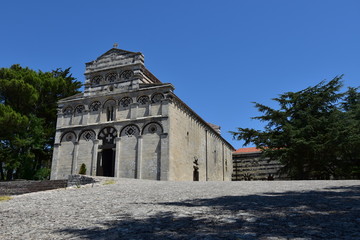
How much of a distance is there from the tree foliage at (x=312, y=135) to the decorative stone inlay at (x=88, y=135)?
40.6ft

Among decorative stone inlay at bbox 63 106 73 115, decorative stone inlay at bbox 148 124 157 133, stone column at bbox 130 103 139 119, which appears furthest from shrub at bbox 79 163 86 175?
decorative stone inlay at bbox 148 124 157 133

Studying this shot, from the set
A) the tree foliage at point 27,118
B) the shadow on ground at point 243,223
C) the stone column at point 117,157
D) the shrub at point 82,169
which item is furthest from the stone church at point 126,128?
the shadow on ground at point 243,223

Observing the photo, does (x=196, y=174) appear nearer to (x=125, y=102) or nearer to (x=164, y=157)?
(x=164, y=157)

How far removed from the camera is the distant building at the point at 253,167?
35812 millimetres

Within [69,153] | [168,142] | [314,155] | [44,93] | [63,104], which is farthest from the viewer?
[44,93]

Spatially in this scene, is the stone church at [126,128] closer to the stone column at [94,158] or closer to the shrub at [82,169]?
the stone column at [94,158]

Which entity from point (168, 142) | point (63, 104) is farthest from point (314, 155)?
point (63, 104)

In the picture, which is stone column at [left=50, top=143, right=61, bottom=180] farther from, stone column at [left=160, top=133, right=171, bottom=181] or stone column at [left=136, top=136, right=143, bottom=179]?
stone column at [left=160, top=133, right=171, bottom=181]

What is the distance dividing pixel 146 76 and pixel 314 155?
51.9 ft

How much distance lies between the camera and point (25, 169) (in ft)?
93.7

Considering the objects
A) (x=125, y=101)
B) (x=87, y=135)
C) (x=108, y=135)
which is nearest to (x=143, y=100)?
(x=125, y=101)

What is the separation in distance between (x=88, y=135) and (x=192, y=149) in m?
9.44

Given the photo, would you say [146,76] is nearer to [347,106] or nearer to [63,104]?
[63,104]

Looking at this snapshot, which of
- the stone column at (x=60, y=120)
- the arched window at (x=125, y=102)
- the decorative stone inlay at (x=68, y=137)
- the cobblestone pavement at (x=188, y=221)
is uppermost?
the arched window at (x=125, y=102)
